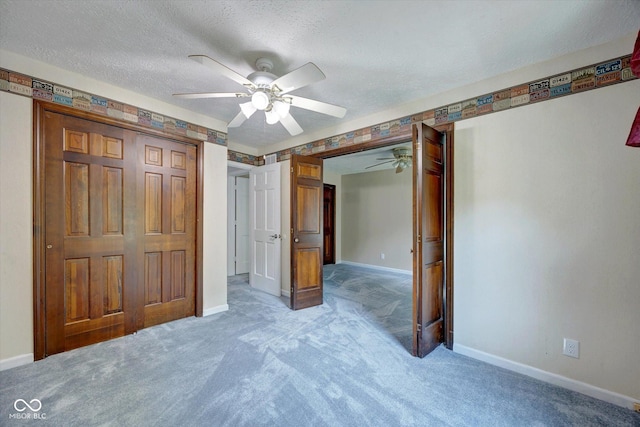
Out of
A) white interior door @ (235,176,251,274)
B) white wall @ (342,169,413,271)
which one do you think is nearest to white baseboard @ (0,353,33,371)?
white interior door @ (235,176,251,274)

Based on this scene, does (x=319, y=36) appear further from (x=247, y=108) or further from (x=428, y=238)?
(x=428, y=238)

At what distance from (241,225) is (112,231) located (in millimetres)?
3045

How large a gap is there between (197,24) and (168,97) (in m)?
1.40

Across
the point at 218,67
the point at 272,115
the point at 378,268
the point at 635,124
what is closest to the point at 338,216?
the point at 378,268

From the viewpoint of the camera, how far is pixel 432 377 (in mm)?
1978

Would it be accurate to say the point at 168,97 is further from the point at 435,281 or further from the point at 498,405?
the point at 498,405

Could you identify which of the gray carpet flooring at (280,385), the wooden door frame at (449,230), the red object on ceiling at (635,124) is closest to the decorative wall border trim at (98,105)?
the gray carpet flooring at (280,385)

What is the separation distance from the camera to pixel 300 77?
5.63 ft

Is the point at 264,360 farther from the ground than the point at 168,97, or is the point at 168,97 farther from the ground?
the point at 168,97

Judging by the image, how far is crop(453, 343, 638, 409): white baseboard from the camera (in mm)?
1704

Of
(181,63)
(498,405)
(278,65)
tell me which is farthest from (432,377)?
(181,63)

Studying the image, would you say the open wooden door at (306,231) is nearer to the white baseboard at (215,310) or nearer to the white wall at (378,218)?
the white baseboard at (215,310)

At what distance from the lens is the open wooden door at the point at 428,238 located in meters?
2.24

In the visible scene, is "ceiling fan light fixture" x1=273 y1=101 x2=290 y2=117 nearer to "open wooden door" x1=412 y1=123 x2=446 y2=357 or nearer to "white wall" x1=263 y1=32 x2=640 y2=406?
"open wooden door" x1=412 y1=123 x2=446 y2=357
